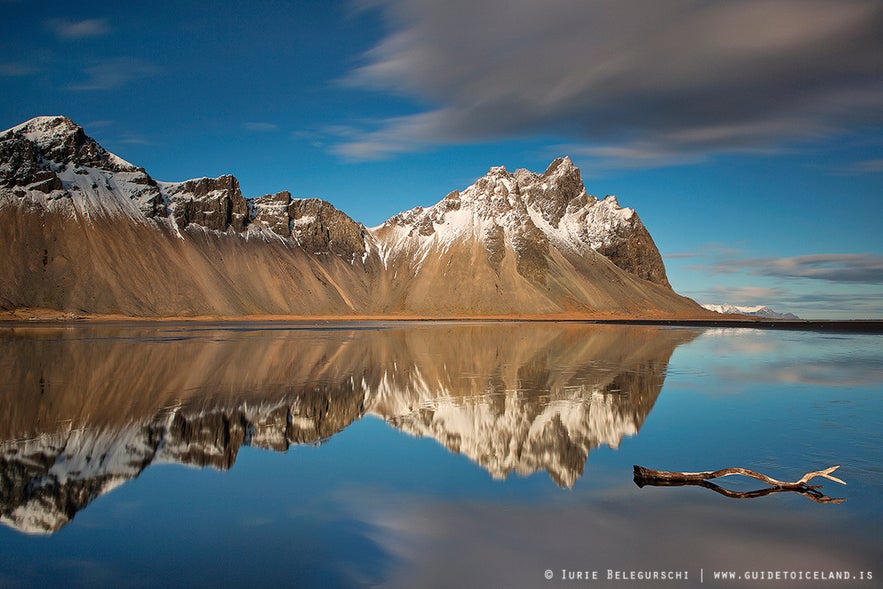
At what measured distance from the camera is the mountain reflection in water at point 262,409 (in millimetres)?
14438

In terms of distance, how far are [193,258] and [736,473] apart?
156086mm

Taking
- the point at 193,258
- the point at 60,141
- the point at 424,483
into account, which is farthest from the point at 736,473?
the point at 60,141

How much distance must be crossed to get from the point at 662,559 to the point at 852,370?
114 ft

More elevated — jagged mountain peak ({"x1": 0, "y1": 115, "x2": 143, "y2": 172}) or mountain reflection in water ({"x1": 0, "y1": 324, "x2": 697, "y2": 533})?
jagged mountain peak ({"x1": 0, "y1": 115, "x2": 143, "y2": 172})

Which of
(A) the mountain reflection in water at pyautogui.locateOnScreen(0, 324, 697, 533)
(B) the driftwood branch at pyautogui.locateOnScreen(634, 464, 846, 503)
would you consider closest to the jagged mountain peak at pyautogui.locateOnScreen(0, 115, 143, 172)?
(A) the mountain reflection in water at pyautogui.locateOnScreen(0, 324, 697, 533)

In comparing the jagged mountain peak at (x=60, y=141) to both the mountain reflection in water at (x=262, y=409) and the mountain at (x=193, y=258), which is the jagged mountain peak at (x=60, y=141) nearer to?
the mountain at (x=193, y=258)

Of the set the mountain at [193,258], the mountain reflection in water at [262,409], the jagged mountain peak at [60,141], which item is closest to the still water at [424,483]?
the mountain reflection in water at [262,409]

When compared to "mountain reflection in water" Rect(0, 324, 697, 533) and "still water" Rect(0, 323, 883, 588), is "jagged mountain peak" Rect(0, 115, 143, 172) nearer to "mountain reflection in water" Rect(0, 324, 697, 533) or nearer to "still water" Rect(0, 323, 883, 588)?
"mountain reflection in water" Rect(0, 324, 697, 533)

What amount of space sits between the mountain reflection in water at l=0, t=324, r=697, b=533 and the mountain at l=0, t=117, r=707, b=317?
97227 mm

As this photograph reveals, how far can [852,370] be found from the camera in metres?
37.2

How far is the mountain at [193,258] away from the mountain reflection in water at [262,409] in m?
97.2

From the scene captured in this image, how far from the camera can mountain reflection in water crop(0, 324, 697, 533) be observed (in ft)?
47.4

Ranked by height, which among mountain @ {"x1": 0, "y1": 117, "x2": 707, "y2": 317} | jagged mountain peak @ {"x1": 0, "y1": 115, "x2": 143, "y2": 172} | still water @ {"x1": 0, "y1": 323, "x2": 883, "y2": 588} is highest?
jagged mountain peak @ {"x1": 0, "y1": 115, "x2": 143, "y2": 172}

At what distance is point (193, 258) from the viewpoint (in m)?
154
